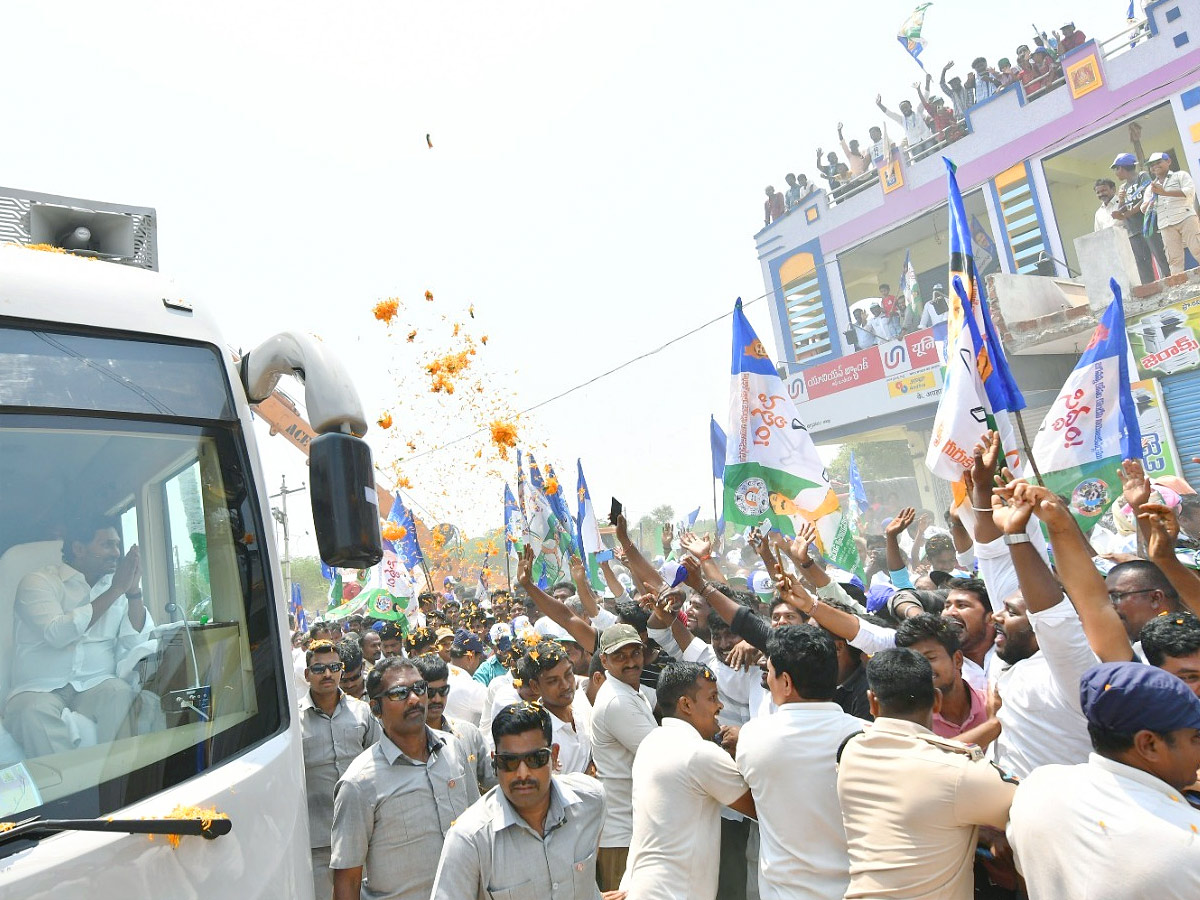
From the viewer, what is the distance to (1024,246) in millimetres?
23156

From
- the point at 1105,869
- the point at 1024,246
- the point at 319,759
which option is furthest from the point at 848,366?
the point at 1105,869

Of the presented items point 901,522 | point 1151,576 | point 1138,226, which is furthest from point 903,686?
point 1138,226

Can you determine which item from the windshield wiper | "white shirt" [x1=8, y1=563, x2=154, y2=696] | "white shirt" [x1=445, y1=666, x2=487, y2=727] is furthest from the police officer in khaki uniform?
"white shirt" [x1=445, y1=666, x2=487, y2=727]

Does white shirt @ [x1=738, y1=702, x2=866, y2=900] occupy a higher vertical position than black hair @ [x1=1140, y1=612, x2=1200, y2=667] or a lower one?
lower

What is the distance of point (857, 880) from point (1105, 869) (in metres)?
0.94

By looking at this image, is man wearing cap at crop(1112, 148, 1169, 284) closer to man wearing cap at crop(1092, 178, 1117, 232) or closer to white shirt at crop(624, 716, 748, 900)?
man wearing cap at crop(1092, 178, 1117, 232)

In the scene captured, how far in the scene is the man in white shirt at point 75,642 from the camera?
8.39ft

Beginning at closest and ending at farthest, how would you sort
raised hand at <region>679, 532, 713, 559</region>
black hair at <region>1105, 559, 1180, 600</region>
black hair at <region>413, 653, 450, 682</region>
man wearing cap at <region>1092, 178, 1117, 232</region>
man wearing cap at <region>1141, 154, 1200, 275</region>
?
black hair at <region>1105, 559, 1180, 600</region>, black hair at <region>413, 653, 450, 682</region>, raised hand at <region>679, 532, 713, 559</region>, man wearing cap at <region>1141, 154, 1200, 275</region>, man wearing cap at <region>1092, 178, 1117, 232</region>

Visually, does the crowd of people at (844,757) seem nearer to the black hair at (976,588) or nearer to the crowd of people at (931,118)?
the black hair at (976,588)

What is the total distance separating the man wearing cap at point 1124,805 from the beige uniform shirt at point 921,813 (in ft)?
0.91

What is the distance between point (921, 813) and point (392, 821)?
7.63 ft

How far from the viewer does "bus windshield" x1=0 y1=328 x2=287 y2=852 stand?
8.48 feet

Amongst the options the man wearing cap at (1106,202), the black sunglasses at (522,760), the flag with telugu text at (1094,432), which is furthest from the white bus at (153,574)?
the man wearing cap at (1106,202)

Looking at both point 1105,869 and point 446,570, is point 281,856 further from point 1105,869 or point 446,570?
point 446,570
